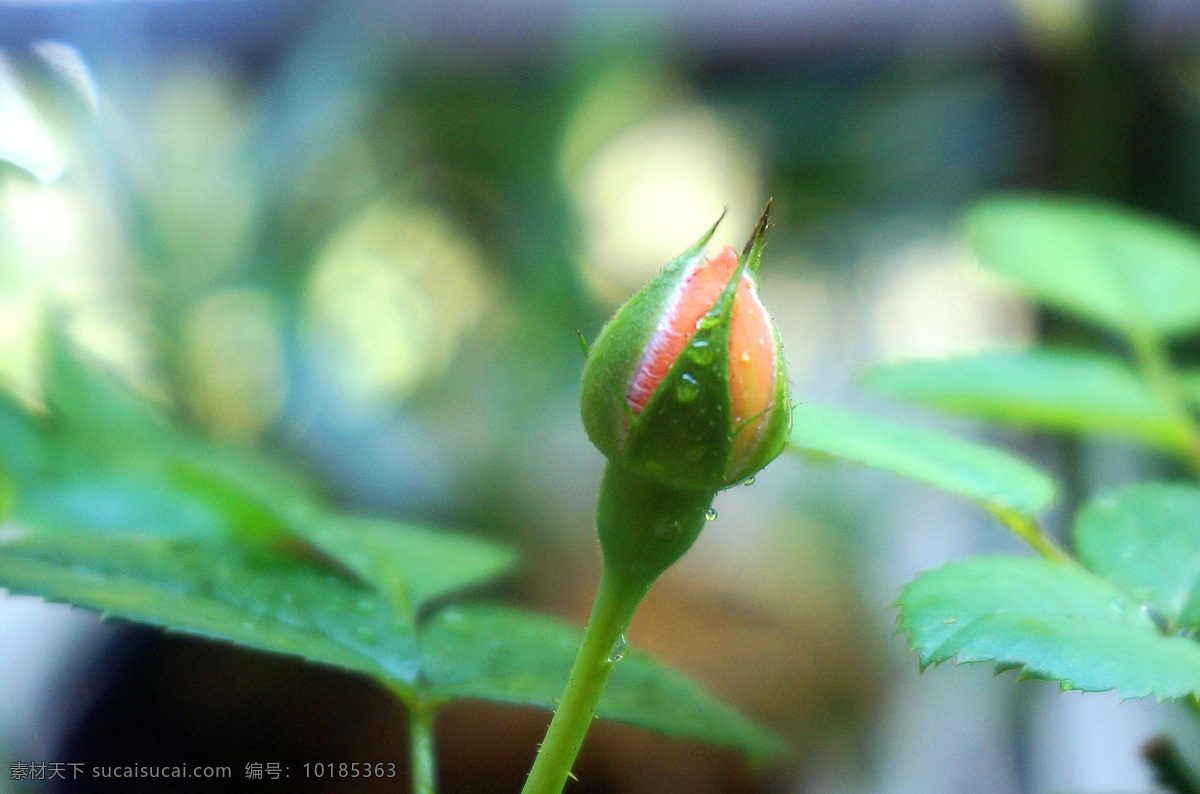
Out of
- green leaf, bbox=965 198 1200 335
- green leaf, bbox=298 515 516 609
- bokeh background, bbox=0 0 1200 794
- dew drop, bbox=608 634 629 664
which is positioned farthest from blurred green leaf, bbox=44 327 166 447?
green leaf, bbox=965 198 1200 335

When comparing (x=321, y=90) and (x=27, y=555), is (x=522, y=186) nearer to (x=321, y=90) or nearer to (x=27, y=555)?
(x=321, y=90)

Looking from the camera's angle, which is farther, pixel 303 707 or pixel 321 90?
pixel 321 90

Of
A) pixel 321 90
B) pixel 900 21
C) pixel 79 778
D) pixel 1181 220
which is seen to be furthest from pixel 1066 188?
pixel 79 778

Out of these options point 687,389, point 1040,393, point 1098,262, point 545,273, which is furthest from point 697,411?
point 545,273

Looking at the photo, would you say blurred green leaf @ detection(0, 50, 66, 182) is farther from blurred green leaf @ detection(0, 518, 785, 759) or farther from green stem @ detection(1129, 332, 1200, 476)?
green stem @ detection(1129, 332, 1200, 476)

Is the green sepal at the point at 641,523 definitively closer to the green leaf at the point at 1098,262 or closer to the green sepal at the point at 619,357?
the green sepal at the point at 619,357

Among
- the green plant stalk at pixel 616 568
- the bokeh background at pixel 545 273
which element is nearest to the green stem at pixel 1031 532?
the green plant stalk at pixel 616 568

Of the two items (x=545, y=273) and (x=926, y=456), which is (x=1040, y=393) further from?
(x=545, y=273)
